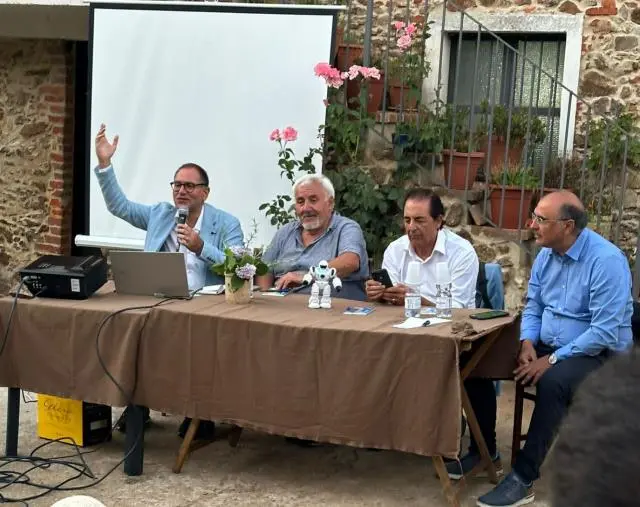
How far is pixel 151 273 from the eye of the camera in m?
4.04

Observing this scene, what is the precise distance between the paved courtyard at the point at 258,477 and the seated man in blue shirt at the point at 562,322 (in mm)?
147

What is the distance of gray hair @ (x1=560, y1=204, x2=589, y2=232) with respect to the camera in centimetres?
381

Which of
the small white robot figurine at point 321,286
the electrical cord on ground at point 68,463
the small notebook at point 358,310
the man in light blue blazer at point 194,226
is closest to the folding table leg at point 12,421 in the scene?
the electrical cord on ground at point 68,463

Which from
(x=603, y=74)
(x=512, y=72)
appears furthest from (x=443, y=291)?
(x=603, y=74)

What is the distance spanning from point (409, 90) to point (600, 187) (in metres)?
1.41

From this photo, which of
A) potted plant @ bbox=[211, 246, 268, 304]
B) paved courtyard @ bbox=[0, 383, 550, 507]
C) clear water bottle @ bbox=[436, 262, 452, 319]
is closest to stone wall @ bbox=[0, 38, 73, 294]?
paved courtyard @ bbox=[0, 383, 550, 507]

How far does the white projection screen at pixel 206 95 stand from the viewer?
587 cm

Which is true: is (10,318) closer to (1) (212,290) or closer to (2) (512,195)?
(1) (212,290)

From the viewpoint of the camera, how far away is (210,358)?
145 inches

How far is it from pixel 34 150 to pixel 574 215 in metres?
5.27

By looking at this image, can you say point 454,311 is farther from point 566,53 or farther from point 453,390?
point 566,53

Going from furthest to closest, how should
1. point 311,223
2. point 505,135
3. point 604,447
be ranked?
point 505,135 → point 311,223 → point 604,447

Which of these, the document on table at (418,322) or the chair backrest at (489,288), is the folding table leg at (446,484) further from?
the chair backrest at (489,288)

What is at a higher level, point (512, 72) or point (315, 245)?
point (512, 72)
